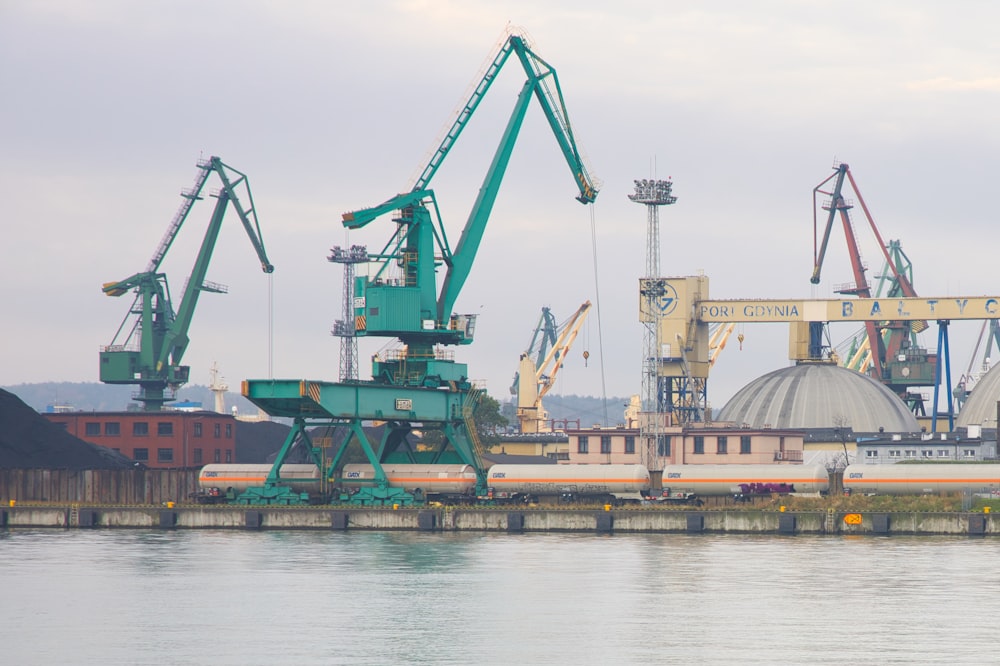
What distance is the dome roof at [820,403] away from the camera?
158 meters

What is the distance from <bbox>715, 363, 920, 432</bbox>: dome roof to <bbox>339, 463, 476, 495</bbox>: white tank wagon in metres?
57.1

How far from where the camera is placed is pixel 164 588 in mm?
64625

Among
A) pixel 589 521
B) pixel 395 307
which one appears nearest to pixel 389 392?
pixel 395 307

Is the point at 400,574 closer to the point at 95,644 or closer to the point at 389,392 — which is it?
the point at 95,644

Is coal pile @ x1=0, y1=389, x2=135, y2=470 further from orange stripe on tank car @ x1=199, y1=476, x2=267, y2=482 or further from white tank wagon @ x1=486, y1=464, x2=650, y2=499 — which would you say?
white tank wagon @ x1=486, y1=464, x2=650, y2=499

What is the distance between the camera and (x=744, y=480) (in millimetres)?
102188

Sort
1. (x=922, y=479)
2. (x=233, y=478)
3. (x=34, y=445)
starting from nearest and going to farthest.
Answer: (x=922, y=479)
(x=233, y=478)
(x=34, y=445)

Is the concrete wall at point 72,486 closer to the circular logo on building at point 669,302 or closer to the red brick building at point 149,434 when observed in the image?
the red brick building at point 149,434

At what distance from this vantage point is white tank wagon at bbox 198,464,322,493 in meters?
107

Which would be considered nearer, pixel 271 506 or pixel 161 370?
pixel 271 506

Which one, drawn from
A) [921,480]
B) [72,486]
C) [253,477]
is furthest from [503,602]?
[72,486]

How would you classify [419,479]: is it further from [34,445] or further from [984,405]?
[984,405]

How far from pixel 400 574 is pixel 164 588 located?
1094cm

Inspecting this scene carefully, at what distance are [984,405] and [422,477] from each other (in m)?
76.6
